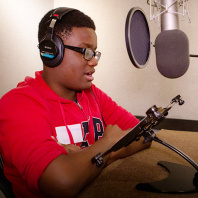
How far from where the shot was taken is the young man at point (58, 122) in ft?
2.02

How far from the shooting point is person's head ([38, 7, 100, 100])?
0.88 m

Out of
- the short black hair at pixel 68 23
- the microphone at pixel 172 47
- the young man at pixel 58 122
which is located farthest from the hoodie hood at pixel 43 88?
the microphone at pixel 172 47

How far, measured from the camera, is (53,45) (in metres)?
0.82

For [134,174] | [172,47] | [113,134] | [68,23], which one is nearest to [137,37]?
[172,47]

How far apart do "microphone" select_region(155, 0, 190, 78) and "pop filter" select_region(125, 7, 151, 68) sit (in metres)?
0.07

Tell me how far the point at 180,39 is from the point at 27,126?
29.5 inches

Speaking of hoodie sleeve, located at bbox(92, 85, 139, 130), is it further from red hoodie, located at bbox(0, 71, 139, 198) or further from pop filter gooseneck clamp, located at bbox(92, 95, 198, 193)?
pop filter gooseneck clamp, located at bbox(92, 95, 198, 193)

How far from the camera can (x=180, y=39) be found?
38.1 inches

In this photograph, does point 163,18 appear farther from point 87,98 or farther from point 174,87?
point 174,87

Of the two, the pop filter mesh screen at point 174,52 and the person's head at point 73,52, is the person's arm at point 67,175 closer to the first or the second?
the person's head at point 73,52

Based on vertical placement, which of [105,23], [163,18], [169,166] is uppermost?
[105,23]

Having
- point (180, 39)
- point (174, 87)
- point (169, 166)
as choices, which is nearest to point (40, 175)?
point (169, 166)

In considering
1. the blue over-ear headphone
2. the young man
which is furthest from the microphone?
the blue over-ear headphone

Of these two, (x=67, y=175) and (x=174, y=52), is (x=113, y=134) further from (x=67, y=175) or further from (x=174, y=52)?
(x=174, y=52)
